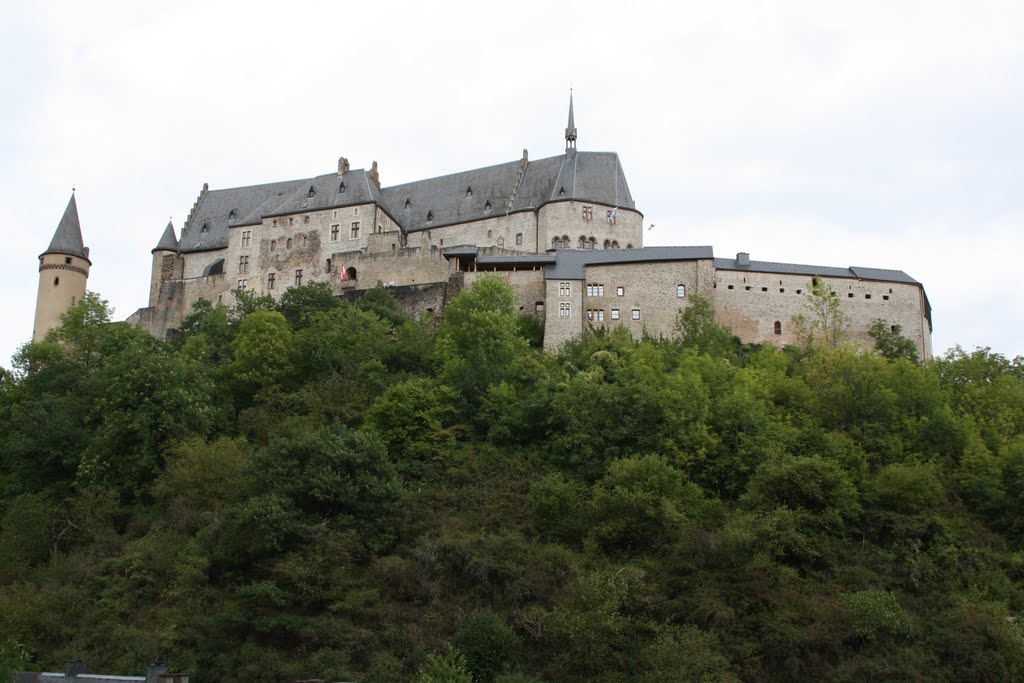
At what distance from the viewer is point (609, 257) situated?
2287 inches

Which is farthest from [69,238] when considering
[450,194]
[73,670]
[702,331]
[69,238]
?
[73,670]

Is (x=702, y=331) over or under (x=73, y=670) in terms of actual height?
over

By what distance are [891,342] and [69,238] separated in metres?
48.8

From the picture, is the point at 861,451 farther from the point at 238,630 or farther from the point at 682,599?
the point at 238,630

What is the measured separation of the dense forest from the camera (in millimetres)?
30453

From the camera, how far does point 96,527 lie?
3878 cm

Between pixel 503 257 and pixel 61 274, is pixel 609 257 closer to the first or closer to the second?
pixel 503 257

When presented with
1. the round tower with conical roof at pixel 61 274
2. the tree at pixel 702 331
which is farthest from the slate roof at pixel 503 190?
the round tower with conical roof at pixel 61 274

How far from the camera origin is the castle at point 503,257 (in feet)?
187

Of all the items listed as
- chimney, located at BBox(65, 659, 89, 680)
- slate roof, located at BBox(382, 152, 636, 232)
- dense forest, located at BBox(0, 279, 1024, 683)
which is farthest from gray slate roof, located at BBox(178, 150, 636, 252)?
chimney, located at BBox(65, 659, 89, 680)

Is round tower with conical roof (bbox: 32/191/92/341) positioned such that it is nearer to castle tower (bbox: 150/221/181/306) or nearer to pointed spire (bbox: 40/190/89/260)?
pointed spire (bbox: 40/190/89/260)

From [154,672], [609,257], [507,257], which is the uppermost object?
[507,257]

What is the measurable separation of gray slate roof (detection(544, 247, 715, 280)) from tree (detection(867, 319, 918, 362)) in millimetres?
9260

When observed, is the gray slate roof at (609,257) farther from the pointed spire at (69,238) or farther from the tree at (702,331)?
the pointed spire at (69,238)
